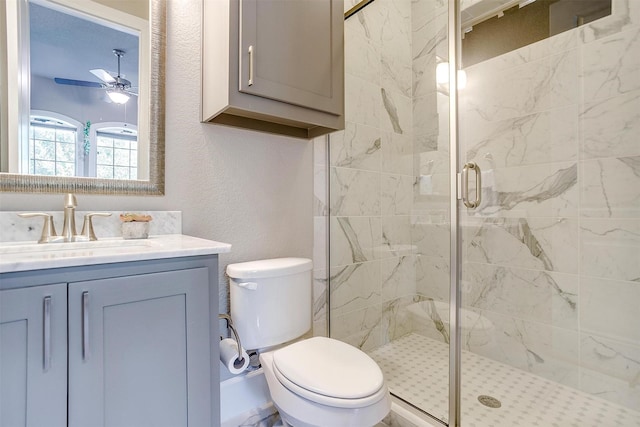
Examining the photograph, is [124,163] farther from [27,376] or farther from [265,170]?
[27,376]

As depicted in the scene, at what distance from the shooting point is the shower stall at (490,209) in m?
1.51

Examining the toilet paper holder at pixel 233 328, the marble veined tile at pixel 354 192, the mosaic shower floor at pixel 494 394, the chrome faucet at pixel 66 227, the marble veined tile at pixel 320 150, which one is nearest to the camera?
the chrome faucet at pixel 66 227

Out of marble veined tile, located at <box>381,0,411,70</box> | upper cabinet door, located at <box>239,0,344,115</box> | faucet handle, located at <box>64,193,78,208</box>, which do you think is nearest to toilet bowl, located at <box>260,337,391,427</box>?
faucet handle, located at <box>64,193,78,208</box>

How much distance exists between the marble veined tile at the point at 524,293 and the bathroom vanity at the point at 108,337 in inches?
56.0

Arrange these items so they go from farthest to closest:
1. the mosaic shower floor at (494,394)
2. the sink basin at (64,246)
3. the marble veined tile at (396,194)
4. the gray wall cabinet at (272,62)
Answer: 1. the marble veined tile at (396,194)
2. the mosaic shower floor at (494,394)
3. the gray wall cabinet at (272,62)
4. the sink basin at (64,246)

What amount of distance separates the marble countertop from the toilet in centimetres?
38

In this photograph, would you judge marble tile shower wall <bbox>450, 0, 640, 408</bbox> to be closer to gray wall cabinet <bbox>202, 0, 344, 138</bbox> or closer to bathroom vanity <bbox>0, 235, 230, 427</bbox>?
gray wall cabinet <bbox>202, 0, 344, 138</bbox>

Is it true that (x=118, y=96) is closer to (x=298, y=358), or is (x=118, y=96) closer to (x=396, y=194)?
(x=298, y=358)

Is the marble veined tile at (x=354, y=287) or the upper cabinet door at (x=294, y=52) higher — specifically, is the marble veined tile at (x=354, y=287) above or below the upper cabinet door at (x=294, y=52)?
below

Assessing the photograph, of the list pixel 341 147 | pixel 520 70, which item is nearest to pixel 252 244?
pixel 341 147

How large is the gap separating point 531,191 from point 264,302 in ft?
5.30

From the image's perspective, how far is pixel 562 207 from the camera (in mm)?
1692

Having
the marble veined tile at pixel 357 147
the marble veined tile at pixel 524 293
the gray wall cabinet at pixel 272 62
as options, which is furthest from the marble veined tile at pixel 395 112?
the marble veined tile at pixel 524 293

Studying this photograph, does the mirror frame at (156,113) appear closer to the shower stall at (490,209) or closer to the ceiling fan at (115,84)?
the ceiling fan at (115,84)
